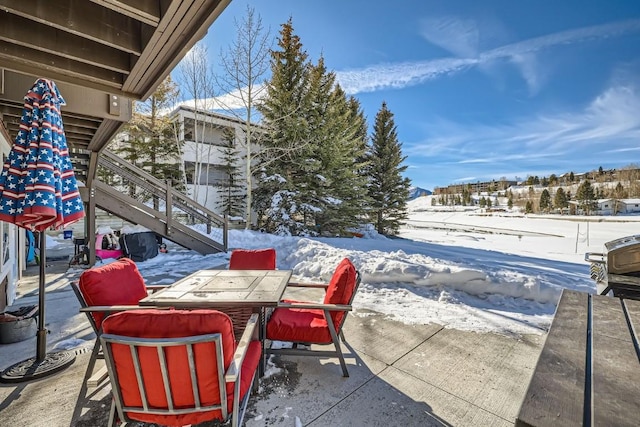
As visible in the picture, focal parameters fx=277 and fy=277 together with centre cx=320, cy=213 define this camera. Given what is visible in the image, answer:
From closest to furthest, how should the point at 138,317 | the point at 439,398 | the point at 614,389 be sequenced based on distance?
the point at 614,389 → the point at 138,317 → the point at 439,398

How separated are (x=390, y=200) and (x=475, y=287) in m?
12.8

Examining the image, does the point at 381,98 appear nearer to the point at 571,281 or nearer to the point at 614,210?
the point at 571,281

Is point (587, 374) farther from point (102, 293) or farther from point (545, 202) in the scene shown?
point (545, 202)

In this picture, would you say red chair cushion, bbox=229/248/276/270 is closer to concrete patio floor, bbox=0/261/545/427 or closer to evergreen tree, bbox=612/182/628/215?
concrete patio floor, bbox=0/261/545/427

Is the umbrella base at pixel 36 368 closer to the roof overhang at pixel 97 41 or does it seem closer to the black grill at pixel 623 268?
the roof overhang at pixel 97 41

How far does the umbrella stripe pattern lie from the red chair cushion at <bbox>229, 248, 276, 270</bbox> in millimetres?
1861

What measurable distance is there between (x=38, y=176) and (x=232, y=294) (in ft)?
6.29

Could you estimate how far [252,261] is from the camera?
3.92 metres

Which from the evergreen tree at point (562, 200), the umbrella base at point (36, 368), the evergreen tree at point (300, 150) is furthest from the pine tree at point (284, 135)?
the evergreen tree at point (562, 200)

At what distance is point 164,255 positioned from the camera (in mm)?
8250

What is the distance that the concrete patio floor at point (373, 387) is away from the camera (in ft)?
6.72

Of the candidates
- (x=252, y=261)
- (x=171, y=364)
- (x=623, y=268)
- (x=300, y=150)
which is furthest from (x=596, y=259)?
(x=300, y=150)

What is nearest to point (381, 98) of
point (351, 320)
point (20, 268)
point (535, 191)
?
point (351, 320)

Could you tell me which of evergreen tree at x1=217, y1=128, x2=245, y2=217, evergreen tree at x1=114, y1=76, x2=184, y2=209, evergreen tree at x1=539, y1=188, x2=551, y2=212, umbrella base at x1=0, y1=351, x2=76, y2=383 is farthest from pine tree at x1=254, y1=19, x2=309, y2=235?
evergreen tree at x1=539, y1=188, x2=551, y2=212
